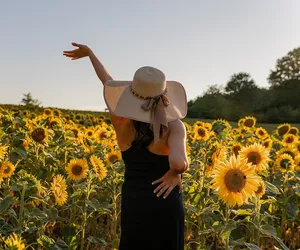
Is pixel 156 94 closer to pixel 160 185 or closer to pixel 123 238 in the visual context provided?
pixel 160 185

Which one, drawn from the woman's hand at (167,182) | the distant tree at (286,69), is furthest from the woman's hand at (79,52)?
the distant tree at (286,69)

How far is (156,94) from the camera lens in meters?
2.35

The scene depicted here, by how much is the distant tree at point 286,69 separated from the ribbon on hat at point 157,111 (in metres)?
41.7

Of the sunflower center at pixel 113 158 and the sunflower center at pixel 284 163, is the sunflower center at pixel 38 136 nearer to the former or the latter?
the sunflower center at pixel 113 158

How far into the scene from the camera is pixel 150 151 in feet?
7.90

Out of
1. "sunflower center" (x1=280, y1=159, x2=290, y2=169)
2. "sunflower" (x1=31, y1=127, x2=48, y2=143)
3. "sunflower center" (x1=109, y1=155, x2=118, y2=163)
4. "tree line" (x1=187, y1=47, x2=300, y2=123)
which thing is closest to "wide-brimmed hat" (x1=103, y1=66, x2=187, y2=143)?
"sunflower center" (x1=109, y1=155, x2=118, y2=163)

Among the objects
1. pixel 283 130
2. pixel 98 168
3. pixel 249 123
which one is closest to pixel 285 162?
pixel 98 168

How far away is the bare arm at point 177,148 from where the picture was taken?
2.18 metres

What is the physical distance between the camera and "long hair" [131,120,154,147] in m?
2.36

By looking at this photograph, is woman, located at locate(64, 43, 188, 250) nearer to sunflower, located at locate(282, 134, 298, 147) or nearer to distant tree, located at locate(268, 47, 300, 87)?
sunflower, located at locate(282, 134, 298, 147)

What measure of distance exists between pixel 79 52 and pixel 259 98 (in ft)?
125

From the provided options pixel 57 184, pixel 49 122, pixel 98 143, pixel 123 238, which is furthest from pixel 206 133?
pixel 123 238

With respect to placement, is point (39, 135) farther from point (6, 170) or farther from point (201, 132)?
point (201, 132)

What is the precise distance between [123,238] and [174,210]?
0.34 meters
